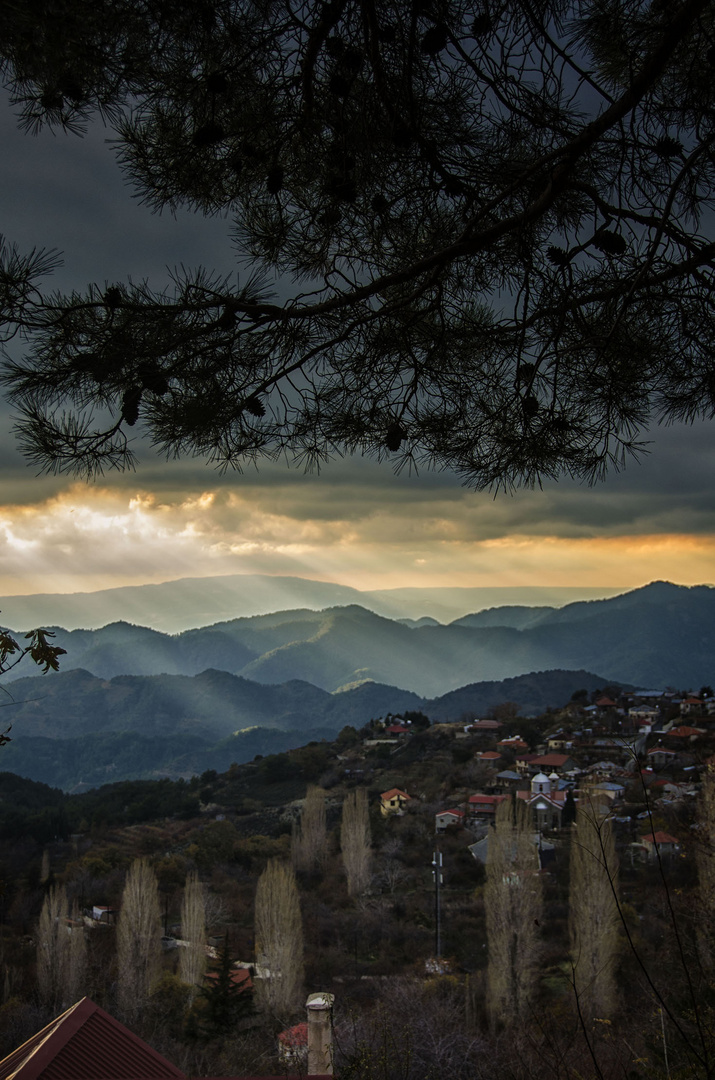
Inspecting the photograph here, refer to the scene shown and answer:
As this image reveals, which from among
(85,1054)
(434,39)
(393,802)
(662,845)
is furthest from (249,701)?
(434,39)

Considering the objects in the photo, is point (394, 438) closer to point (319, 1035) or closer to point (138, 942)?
point (319, 1035)

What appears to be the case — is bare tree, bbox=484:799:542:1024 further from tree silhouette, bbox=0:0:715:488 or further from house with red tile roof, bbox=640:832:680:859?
tree silhouette, bbox=0:0:715:488

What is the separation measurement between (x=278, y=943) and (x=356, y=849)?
312 inches

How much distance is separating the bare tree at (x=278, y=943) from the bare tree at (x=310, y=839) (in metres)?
9.06

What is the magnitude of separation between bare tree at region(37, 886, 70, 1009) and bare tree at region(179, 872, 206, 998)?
2650mm

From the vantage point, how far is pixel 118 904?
75.4 ft

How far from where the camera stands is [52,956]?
55.1ft

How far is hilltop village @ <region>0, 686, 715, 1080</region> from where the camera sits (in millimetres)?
9289

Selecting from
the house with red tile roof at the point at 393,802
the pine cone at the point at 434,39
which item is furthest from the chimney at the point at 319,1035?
the house with red tile roof at the point at 393,802

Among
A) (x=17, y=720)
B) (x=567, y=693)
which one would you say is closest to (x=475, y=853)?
(x=567, y=693)

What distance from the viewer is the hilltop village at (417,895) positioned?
9.29m

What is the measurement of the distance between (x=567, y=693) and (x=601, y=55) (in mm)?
91470

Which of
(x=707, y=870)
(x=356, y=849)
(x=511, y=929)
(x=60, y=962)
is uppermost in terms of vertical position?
(x=707, y=870)

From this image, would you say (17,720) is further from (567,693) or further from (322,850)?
(322,850)
